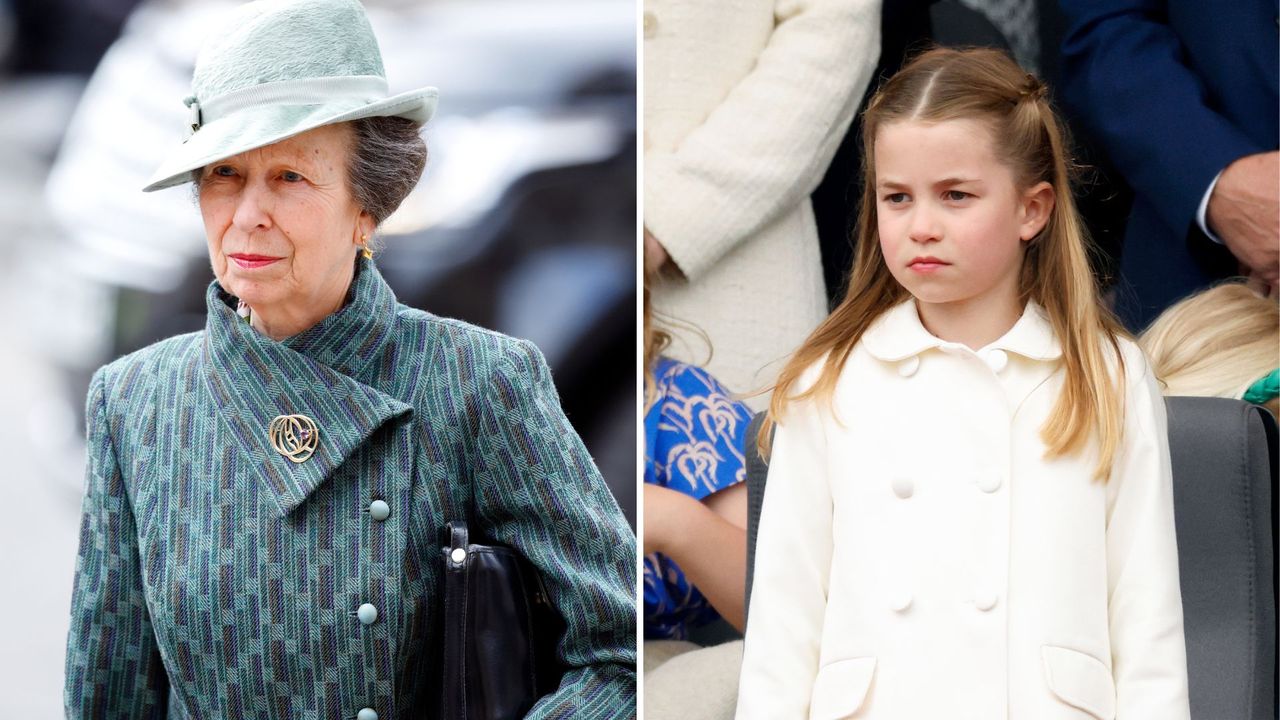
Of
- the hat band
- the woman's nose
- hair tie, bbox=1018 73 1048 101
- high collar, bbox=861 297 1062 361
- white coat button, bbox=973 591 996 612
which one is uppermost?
the hat band

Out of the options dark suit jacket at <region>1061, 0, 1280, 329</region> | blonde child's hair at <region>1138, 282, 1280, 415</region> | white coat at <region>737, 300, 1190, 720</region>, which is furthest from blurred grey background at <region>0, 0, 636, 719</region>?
blonde child's hair at <region>1138, 282, 1280, 415</region>

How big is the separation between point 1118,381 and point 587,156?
1.14m

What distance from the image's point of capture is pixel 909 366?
1931 mm

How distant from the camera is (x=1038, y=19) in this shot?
2.27 metres

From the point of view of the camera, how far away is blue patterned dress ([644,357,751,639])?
7.46 ft

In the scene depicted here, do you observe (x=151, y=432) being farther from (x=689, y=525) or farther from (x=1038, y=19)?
(x=1038, y=19)

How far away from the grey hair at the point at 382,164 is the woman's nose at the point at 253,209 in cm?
8

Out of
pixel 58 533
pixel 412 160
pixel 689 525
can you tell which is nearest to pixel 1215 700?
pixel 689 525

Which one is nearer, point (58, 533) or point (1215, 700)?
point (1215, 700)

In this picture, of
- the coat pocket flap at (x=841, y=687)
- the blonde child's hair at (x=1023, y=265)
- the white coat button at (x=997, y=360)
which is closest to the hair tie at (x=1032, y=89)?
the blonde child's hair at (x=1023, y=265)

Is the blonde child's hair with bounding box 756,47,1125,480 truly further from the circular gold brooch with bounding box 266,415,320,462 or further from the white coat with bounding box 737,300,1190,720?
the circular gold brooch with bounding box 266,415,320,462

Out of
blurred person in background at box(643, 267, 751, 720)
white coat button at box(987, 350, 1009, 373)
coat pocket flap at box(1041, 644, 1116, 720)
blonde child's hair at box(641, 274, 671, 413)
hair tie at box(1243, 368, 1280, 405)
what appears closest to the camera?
coat pocket flap at box(1041, 644, 1116, 720)

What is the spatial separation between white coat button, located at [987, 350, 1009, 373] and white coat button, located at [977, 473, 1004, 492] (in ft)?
0.47

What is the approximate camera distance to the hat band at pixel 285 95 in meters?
1.95
